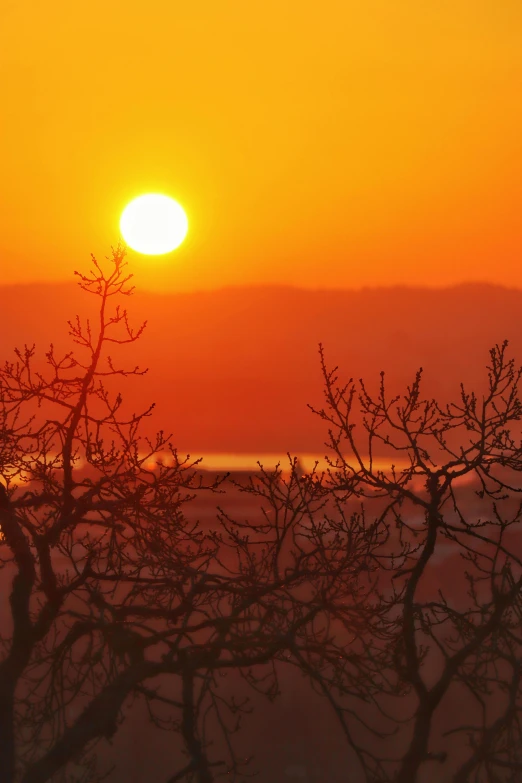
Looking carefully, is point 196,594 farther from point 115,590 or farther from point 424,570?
point 424,570

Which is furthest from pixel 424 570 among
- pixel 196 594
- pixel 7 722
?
pixel 7 722

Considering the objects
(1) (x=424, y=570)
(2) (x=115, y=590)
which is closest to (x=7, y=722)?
(2) (x=115, y=590)

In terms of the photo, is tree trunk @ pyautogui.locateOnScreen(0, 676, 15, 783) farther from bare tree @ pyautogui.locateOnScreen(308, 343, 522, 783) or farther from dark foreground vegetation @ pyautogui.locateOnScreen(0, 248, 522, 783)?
bare tree @ pyautogui.locateOnScreen(308, 343, 522, 783)

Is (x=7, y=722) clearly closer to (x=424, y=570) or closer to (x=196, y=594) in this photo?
(x=196, y=594)

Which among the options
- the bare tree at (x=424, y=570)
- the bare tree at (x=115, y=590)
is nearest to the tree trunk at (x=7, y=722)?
the bare tree at (x=115, y=590)

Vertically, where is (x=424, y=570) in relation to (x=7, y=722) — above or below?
above

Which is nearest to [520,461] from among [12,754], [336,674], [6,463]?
[336,674]

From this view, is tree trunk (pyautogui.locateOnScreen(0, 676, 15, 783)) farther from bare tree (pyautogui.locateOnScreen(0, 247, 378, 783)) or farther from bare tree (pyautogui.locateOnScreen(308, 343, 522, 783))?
bare tree (pyautogui.locateOnScreen(308, 343, 522, 783))

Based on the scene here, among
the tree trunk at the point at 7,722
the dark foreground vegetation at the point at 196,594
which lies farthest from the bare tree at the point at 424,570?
the tree trunk at the point at 7,722

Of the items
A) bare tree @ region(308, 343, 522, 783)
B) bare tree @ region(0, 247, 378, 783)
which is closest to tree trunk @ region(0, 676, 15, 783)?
bare tree @ region(0, 247, 378, 783)

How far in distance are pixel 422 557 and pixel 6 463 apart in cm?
429

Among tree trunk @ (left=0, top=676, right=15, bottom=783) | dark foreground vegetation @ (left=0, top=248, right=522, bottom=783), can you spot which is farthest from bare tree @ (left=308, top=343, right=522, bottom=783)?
tree trunk @ (left=0, top=676, right=15, bottom=783)

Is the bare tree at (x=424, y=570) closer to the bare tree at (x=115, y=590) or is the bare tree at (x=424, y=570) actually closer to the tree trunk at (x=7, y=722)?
the bare tree at (x=115, y=590)

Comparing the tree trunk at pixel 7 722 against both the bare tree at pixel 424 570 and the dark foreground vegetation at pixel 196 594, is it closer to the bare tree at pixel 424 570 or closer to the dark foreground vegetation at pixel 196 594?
the dark foreground vegetation at pixel 196 594
